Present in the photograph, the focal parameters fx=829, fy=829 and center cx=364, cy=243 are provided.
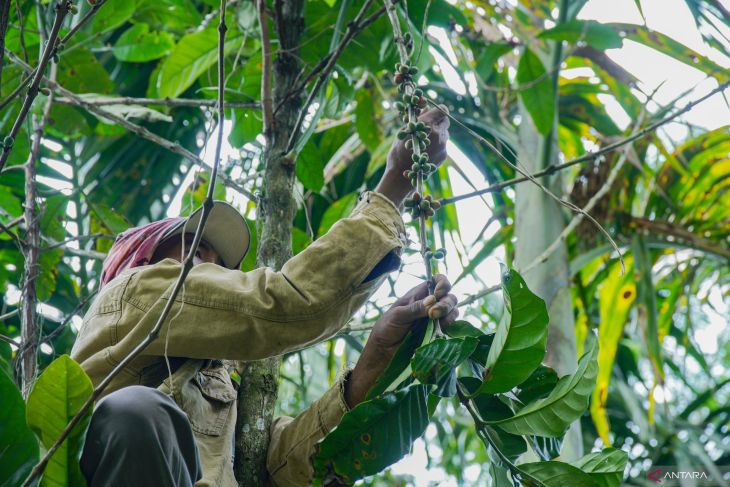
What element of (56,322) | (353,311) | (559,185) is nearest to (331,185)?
(559,185)

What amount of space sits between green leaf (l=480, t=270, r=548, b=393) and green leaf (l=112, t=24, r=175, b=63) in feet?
7.27

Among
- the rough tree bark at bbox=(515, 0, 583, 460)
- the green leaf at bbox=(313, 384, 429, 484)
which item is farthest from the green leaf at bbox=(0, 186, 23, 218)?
the green leaf at bbox=(313, 384, 429, 484)

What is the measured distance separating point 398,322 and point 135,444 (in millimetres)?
535

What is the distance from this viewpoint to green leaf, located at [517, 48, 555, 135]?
9.11 ft

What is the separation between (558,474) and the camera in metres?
1.29

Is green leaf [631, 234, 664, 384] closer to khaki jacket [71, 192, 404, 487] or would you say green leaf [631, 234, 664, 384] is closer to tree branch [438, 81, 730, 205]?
tree branch [438, 81, 730, 205]

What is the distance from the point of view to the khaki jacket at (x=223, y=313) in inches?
61.9

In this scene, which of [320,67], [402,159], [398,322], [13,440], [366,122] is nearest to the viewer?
[13,440]

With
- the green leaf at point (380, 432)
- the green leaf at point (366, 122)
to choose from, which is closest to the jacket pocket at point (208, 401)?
the green leaf at point (380, 432)

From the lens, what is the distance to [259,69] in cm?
254

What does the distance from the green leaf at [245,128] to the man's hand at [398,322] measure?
0.95 metres

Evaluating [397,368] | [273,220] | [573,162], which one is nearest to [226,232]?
[273,220]

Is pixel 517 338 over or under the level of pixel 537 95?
under

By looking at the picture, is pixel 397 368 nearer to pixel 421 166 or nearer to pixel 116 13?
pixel 421 166
